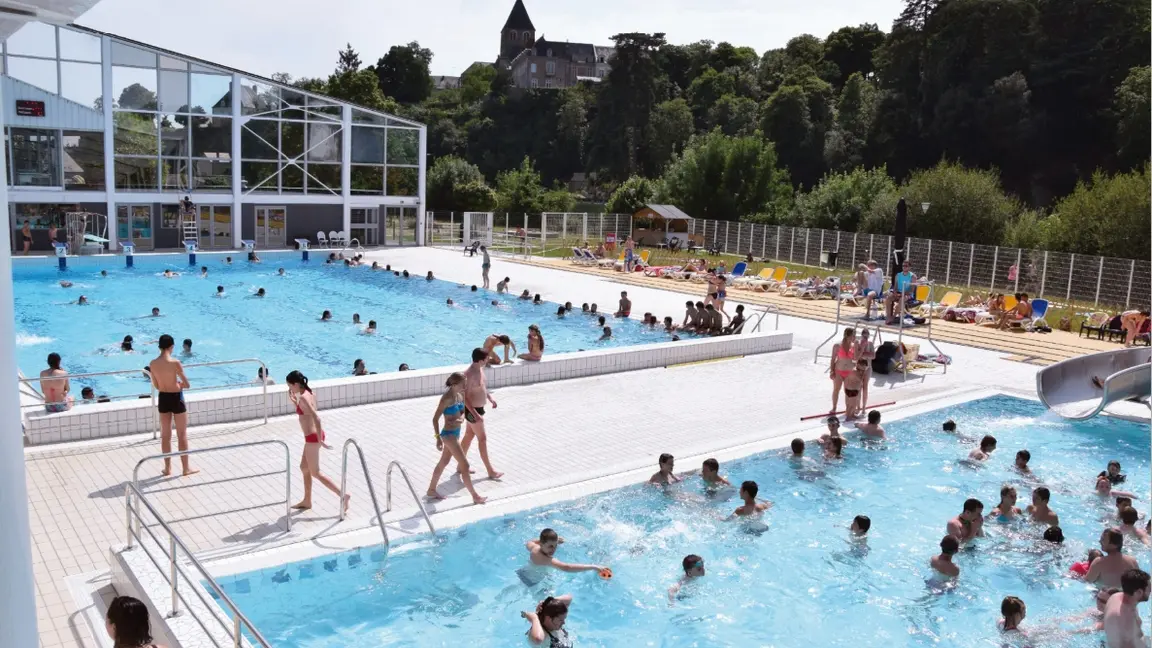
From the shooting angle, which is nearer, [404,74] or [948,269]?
[948,269]

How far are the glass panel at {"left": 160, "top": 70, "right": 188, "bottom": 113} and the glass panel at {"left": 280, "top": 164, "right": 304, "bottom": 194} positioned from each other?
4326mm

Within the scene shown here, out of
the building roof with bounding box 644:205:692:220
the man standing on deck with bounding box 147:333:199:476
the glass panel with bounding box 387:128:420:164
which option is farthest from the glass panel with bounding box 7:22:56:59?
the man standing on deck with bounding box 147:333:199:476

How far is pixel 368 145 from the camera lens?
37812 mm

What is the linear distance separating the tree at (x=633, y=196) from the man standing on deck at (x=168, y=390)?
43.2 metres

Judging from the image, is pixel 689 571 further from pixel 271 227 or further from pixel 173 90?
pixel 271 227

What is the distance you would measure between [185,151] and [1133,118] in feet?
145

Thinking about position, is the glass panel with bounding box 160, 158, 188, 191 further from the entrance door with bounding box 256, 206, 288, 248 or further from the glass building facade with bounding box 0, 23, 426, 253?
the entrance door with bounding box 256, 206, 288, 248

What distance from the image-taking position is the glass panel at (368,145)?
3738 centimetres

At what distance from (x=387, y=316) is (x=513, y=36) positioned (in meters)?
132

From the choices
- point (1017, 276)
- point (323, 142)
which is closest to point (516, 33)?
point (323, 142)

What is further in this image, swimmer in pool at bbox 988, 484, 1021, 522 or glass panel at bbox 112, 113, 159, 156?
glass panel at bbox 112, 113, 159, 156

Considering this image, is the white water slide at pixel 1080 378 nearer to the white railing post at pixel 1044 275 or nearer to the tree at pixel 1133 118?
the white railing post at pixel 1044 275

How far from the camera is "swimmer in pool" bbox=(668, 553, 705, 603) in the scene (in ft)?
26.3

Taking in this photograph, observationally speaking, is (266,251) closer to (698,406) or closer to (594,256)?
(594,256)
